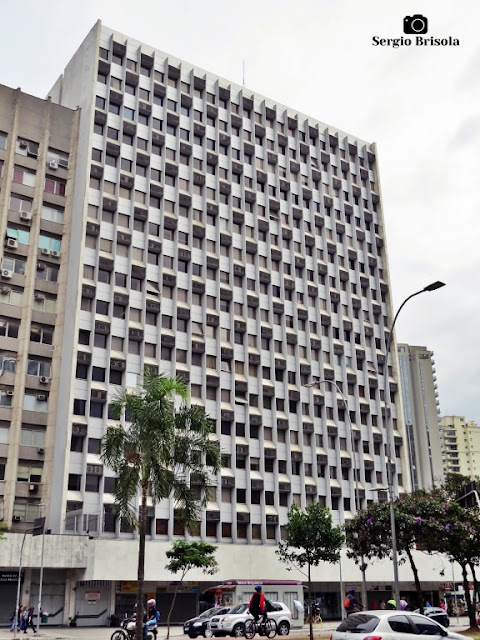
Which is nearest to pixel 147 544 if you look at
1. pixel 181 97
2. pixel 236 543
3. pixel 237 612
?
pixel 236 543

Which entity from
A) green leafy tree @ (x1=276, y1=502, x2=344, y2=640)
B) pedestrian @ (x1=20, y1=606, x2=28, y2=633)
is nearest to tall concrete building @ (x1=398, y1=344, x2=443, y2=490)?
green leafy tree @ (x1=276, y1=502, x2=344, y2=640)

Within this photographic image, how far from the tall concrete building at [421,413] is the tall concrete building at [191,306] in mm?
79525

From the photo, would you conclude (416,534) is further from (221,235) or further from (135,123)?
(135,123)

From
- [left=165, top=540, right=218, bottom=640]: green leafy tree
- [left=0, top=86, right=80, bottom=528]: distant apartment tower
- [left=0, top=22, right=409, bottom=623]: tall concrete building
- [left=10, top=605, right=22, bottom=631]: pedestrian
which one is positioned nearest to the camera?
[left=10, top=605, right=22, bottom=631]: pedestrian

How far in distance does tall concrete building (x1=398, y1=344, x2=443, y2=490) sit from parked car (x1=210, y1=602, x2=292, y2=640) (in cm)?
11823

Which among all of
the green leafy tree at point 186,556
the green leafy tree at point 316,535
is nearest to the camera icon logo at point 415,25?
the green leafy tree at point 316,535

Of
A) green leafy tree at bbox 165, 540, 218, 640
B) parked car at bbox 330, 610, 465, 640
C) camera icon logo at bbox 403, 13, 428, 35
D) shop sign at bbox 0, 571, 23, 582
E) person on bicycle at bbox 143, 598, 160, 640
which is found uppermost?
camera icon logo at bbox 403, 13, 428, 35

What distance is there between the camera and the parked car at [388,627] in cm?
1631

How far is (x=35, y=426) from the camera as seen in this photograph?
5484cm

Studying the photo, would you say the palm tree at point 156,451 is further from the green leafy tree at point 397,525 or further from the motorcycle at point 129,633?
the green leafy tree at point 397,525

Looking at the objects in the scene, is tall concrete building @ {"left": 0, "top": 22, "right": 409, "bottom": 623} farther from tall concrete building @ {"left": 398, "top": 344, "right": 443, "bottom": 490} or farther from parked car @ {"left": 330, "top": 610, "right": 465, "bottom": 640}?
tall concrete building @ {"left": 398, "top": 344, "right": 443, "bottom": 490}

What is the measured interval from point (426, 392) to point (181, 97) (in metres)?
110

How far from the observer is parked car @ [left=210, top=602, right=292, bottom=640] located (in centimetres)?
3391

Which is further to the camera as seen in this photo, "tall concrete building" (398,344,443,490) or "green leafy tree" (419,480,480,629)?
"tall concrete building" (398,344,443,490)
